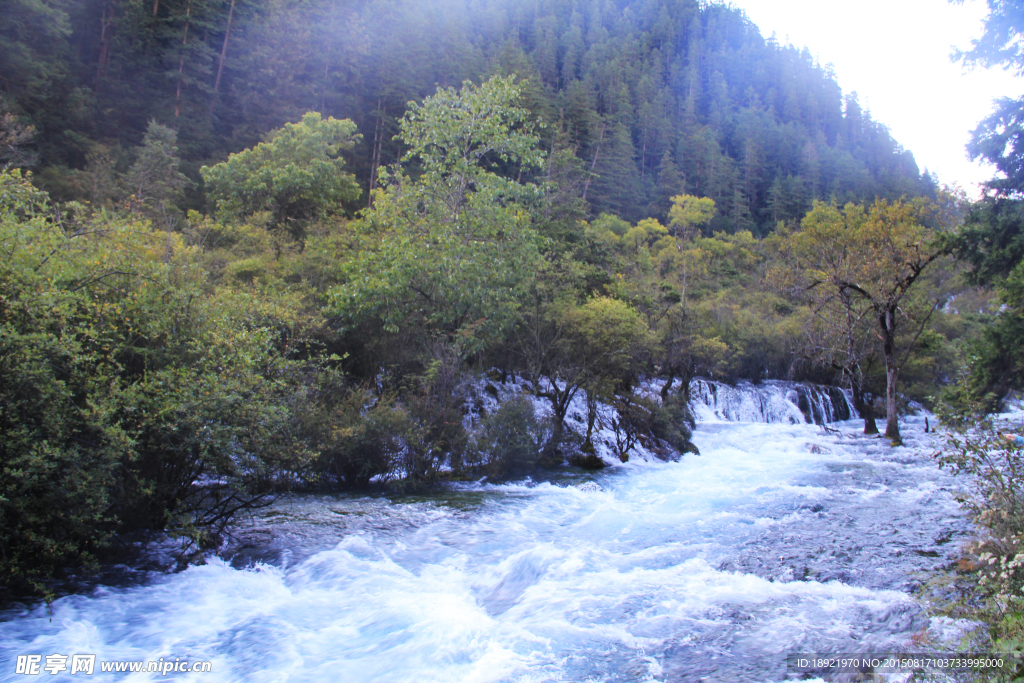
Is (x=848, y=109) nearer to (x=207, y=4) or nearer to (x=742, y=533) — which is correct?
(x=207, y=4)

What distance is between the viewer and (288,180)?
24172mm

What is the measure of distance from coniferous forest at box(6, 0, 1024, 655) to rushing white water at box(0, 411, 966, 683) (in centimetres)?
87

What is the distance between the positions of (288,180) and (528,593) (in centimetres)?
2236

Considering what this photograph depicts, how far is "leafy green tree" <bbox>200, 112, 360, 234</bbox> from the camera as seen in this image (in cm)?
2414

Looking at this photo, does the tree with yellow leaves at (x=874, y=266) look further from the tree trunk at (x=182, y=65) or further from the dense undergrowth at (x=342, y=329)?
the tree trunk at (x=182, y=65)

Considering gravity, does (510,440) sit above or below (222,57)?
below

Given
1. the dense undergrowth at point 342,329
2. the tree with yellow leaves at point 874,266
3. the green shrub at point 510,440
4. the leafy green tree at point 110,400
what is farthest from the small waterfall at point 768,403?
the leafy green tree at point 110,400

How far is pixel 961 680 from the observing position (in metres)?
4.21

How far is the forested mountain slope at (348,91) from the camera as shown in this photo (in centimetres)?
2655

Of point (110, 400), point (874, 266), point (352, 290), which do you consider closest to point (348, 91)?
point (352, 290)

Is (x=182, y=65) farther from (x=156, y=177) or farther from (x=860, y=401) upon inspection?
(x=860, y=401)

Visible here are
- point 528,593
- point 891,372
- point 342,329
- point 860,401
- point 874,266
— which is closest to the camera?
point 528,593

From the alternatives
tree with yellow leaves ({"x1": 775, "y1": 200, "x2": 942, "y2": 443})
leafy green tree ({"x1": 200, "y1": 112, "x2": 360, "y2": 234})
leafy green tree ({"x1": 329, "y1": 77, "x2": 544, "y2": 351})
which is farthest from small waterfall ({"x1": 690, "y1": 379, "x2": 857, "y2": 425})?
leafy green tree ({"x1": 200, "y1": 112, "x2": 360, "y2": 234})

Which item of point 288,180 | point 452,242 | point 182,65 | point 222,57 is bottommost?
point 452,242
